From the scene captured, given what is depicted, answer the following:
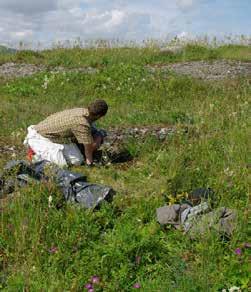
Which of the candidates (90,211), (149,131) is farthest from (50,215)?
(149,131)

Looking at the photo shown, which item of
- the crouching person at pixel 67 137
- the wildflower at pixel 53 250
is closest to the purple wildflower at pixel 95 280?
the wildflower at pixel 53 250

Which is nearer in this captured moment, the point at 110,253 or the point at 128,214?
the point at 110,253

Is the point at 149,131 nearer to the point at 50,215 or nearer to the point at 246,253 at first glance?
the point at 50,215

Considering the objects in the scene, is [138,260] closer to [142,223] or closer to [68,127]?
[142,223]

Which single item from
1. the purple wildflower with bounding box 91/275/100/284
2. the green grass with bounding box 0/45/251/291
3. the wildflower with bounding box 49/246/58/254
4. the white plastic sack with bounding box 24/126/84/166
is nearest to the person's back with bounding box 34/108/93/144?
the white plastic sack with bounding box 24/126/84/166

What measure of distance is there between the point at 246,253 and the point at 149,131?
185 inches

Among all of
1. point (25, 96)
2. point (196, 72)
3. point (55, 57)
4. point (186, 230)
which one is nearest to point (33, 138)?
point (186, 230)

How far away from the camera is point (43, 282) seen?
13.0 ft

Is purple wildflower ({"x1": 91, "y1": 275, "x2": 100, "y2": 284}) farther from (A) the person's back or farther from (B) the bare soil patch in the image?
(B) the bare soil patch

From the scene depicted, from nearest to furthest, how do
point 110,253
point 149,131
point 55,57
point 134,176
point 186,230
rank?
point 110,253, point 186,230, point 134,176, point 149,131, point 55,57

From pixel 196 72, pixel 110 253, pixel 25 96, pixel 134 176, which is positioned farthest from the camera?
pixel 196 72

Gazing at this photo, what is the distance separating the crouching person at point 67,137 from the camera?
7.26 m

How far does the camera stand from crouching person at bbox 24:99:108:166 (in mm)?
7262

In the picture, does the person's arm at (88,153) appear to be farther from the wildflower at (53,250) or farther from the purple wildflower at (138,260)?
the purple wildflower at (138,260)
